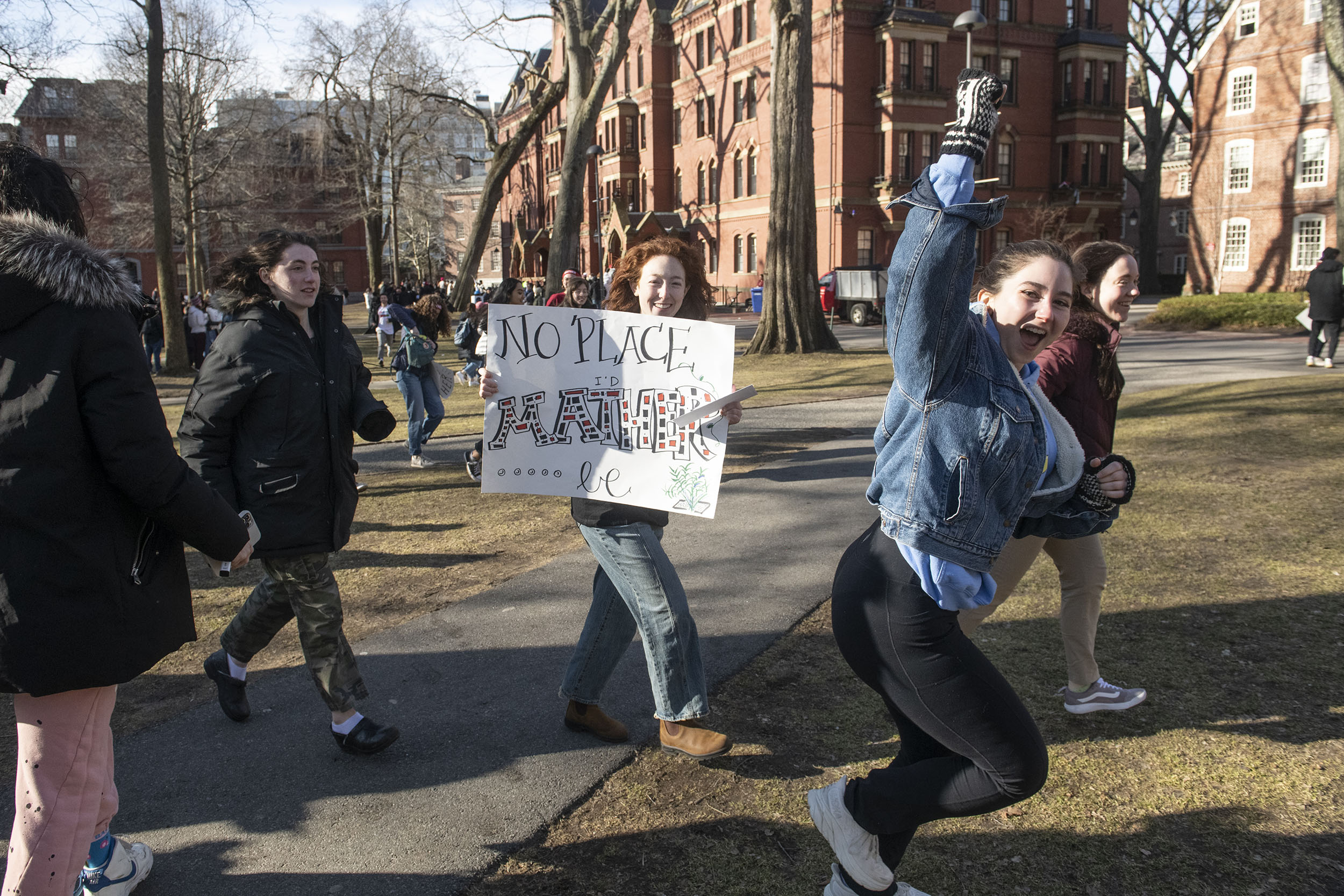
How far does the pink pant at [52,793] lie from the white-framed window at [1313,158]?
4690cm

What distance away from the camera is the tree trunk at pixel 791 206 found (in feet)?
66.4

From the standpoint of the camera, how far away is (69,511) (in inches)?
90.7

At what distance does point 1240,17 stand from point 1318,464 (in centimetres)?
4124

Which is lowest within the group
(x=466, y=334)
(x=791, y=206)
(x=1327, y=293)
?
(x=466, y=334)

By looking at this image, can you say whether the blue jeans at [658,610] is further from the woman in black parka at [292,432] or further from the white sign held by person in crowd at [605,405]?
the woman in black parka at [292,432]

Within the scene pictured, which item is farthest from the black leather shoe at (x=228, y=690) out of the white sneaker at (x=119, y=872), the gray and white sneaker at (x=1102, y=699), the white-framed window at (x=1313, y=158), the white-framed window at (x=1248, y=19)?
the white-framed window at (x=1248, y=19)

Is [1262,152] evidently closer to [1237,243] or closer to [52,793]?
[1237,243]

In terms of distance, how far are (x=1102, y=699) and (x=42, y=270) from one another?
3900mm

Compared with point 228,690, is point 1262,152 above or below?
above

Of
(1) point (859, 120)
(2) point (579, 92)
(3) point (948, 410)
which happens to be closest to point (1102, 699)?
(3) point (948, 410)

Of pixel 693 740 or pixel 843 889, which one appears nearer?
pixel 843 889

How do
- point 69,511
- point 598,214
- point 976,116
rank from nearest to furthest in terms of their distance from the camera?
point 976,116 → point 69,511 → point 598,214

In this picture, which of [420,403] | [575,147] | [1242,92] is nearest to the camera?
[420,403]

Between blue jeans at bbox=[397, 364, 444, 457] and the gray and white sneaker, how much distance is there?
275 inches
